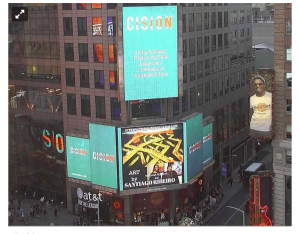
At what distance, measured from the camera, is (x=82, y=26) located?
79.1 meters

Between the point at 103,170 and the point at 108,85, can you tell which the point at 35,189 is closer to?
the point at 103,170

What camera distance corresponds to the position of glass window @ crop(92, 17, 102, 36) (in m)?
77.2

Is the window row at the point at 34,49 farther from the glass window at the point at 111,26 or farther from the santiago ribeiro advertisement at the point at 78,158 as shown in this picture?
the santiago ribeiro advertisement at the point at 78,158

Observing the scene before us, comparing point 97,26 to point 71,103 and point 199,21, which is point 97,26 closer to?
point 71,103

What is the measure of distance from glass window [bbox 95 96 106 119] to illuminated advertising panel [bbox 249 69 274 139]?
765 inches

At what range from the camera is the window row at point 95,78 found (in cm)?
7794

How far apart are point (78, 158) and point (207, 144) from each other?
60.8 ft

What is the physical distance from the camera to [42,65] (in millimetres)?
85875

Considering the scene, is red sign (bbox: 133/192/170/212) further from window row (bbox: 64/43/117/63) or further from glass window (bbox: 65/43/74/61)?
glass window (bbox: 65/43/74/61)

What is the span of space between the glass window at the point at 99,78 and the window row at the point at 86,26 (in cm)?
487

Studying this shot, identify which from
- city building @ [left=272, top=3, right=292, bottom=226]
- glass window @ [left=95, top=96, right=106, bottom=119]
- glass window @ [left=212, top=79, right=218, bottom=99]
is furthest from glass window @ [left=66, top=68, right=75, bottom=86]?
city building @ [left=272, top=3, right=292, bottom=226]

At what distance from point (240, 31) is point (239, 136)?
17684mm

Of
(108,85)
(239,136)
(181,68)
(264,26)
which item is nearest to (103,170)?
(108,85)

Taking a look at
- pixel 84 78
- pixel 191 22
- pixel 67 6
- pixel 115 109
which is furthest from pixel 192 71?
pixel 67 6
